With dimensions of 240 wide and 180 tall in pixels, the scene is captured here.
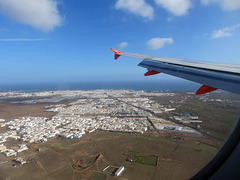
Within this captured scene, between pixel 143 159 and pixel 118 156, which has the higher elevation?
pixel 143 159

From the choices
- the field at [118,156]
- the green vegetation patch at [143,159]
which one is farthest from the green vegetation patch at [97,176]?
the green vegetation patch at [143,159]

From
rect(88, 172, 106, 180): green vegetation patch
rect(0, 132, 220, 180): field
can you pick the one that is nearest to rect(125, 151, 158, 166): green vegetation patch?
rect(0, 132, 220, 180): field

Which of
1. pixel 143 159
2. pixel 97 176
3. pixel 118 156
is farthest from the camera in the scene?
pixel 118 156

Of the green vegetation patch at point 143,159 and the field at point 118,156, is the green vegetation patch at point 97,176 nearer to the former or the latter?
the field at point 118,156

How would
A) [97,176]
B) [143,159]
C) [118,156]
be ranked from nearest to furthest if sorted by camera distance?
[97,176], [143,159], [118,156]

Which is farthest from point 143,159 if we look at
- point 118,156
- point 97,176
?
point 97,176

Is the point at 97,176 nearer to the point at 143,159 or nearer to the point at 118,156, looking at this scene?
the point at 118,156

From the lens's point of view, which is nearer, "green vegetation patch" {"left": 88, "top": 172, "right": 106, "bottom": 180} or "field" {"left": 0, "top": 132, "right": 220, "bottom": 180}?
"green vegetation patch" {"left": 88, "top": 172, "right": 106, "bottom": 180}

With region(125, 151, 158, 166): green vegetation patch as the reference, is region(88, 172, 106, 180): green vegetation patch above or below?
below

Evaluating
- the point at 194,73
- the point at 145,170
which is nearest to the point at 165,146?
the point at 145,170

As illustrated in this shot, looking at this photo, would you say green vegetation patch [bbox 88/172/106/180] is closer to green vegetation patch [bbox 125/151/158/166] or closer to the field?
the field

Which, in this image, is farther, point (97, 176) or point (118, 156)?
point (118, 156)

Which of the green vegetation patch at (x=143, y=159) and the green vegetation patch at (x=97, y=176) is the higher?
the green vegetation patch at (x=143, y=159)

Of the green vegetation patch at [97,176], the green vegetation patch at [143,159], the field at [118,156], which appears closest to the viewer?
the green vegetation patch at [97,176]
